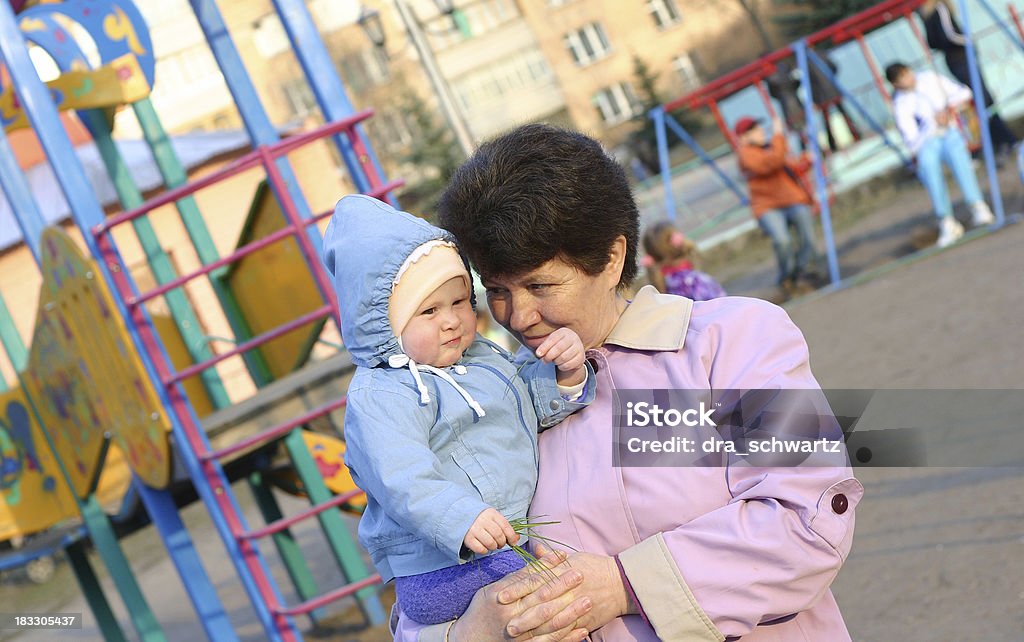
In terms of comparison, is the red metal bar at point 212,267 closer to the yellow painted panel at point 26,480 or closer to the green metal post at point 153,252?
the green metal post at point 153,252

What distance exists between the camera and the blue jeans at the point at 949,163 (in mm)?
10359

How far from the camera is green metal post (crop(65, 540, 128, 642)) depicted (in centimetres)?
657

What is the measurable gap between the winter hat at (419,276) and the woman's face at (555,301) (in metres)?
0.07

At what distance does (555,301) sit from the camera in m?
2.00

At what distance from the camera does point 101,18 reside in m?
5.54

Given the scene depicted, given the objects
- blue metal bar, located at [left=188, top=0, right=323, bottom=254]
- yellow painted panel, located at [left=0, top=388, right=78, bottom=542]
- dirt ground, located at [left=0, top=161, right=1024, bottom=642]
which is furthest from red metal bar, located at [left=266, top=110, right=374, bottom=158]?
dirt ground, located at [left=0, top=161, right=1024, bottom=642]

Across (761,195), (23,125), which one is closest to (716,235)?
(761,195)

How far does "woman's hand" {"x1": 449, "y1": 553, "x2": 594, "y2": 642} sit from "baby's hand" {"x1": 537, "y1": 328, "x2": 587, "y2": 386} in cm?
30

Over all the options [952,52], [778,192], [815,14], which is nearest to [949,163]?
[778,192]

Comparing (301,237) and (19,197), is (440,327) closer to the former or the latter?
(301,237)

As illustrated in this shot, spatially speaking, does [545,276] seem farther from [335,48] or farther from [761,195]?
[335,48]

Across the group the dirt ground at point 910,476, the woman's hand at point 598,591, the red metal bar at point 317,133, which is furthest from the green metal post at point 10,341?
the woman's hand at point 598,591

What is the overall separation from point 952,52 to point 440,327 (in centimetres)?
1153

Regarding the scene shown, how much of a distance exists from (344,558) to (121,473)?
1.55 meters
